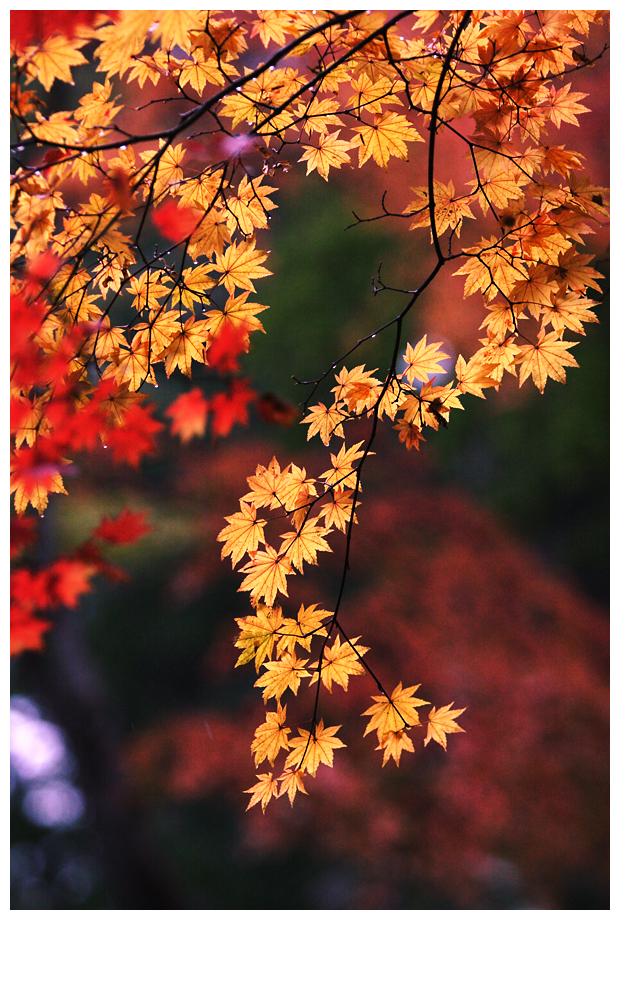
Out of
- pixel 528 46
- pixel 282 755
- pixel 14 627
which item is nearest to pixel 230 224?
pixel 528 46

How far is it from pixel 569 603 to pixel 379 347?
1976 millimetres

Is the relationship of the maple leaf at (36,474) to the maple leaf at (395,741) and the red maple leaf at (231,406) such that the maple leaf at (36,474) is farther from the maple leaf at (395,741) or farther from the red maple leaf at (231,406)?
the maple leaf at (395,741)

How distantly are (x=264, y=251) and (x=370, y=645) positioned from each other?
3276mm

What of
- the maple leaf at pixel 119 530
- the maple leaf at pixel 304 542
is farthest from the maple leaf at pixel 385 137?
the maple leaf at pixel 119 530

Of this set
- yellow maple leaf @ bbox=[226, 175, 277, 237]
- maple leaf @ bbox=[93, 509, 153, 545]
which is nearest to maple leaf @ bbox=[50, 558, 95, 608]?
maple leaf @ bbox=[93, 509, 153, 545]

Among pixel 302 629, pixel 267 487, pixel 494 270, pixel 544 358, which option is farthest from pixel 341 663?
pixel 494 270

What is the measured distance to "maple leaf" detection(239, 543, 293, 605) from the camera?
48.7 inches

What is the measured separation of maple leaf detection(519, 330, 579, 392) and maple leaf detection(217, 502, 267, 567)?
0.59m

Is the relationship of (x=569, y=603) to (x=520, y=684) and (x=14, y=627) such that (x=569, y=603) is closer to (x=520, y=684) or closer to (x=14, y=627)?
(x=520, y=684)

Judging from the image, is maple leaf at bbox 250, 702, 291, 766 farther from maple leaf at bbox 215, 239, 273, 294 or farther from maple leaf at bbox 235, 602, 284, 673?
maple leaf at bbox 215, 239, 273, 294

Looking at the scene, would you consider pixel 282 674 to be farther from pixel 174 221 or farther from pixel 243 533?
pixel 174 221

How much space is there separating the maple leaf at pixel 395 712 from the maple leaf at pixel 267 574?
0.28 meters
